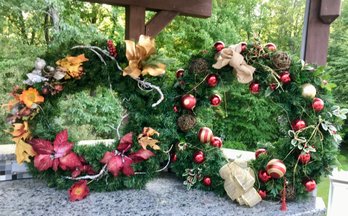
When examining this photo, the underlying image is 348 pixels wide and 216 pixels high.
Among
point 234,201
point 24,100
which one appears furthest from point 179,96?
point 24,100

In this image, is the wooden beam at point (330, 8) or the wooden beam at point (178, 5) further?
the wooden beam at point (178, 5)

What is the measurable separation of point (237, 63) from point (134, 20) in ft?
2.27

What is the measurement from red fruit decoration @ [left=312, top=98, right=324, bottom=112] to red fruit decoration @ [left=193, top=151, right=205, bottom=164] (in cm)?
41

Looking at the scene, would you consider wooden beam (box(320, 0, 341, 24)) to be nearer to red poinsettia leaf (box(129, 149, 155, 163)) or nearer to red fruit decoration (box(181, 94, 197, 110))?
red fruit decoration (box(181, 94, 197, 110))

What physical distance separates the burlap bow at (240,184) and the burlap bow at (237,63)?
0.96 feet

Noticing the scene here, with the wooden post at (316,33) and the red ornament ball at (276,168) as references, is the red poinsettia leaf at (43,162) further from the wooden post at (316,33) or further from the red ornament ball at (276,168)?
the wooden post at (316,33)

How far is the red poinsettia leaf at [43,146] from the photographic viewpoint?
1011 mm

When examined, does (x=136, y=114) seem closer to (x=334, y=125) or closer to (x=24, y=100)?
(x=24, y=100)

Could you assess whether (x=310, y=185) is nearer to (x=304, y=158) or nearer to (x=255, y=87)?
(x=304, y=158)

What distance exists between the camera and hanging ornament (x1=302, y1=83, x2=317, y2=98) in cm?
99

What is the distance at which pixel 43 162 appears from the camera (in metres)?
1.00

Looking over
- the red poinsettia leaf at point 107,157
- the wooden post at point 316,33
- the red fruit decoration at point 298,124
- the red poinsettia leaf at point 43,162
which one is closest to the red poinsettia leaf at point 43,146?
the red poinsettia leaf at point 43,162

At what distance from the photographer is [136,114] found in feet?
3.51

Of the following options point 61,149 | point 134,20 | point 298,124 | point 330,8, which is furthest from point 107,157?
point 330,8
